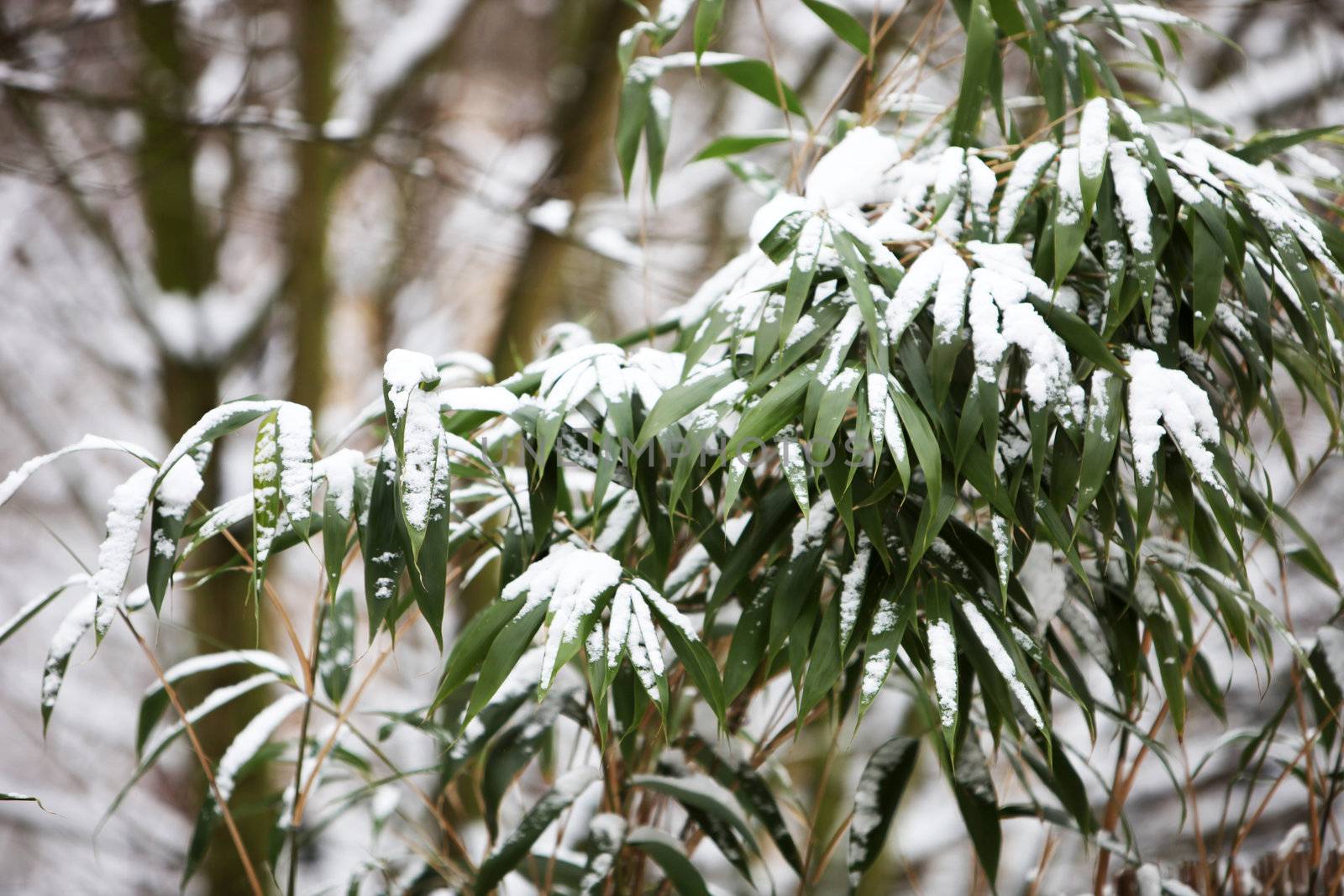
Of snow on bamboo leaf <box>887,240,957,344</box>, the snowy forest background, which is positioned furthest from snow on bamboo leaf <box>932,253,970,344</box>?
the snowy forest background

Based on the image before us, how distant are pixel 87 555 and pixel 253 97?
186 cm

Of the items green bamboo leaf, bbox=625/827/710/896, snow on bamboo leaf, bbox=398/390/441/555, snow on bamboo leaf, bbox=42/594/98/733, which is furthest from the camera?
green bamboo leaf, bbox=625/827/710/896

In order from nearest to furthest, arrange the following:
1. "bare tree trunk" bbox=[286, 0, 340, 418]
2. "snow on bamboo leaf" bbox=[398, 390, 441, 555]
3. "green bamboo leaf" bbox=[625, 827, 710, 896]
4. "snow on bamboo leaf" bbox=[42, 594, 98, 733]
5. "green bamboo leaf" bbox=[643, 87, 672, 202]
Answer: "snow on bamboo leaf" bbox=[398, 390, 441, 555] < "snow on bamboo leaf" bbox=[42, 594, 98, 733] < "green bamboo leaf" bbox=[625, 827, 710, 896] < "green bamboo leaf" bbox=[643, 87, 672, 202] < "bare tree trunk" bbox=[286, 0, 340, 418]

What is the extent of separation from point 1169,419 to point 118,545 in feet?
2.00

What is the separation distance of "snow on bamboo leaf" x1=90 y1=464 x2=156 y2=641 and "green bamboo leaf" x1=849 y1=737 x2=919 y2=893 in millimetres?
518

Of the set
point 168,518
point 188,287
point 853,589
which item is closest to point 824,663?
point 853,589

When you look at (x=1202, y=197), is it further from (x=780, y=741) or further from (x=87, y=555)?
(x=87, y=555)

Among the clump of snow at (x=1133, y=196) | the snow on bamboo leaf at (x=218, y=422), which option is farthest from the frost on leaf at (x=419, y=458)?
the clump of snow at (x=1133, y=196)

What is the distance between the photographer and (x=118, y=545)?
0.55 m

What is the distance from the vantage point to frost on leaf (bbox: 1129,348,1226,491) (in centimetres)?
54

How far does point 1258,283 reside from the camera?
657 mm

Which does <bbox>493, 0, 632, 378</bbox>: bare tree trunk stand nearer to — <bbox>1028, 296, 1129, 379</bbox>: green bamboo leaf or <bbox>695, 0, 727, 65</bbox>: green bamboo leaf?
<bbox>695, 0, 727, 65</bbox>: green bamboo leaf

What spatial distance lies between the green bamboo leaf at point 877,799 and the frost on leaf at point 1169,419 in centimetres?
32

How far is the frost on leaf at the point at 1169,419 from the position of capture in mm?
543
